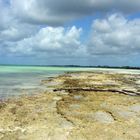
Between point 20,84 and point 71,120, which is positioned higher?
point 71,120

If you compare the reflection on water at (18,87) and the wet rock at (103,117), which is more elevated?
the wet rock at (103,117)

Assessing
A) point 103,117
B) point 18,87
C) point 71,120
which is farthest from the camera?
point 18,87

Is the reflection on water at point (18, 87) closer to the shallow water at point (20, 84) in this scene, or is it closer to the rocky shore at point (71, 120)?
the shallow water at point (20, 84)

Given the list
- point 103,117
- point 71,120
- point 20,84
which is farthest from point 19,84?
point 71,120

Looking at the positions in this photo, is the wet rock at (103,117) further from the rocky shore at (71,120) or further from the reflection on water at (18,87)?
the reflection on water at (18,87)

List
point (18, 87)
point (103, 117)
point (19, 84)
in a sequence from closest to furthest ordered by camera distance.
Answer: point (103, 117) → point (18, 87) → point (19, 84)

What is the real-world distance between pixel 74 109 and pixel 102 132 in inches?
183

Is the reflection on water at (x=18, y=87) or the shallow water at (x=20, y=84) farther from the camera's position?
the shallow water at (x=20, y=84)

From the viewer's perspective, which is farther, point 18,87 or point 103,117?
point 18,87

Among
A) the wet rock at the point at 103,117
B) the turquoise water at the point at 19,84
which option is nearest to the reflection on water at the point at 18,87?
the turquoise water at the point at 19,84

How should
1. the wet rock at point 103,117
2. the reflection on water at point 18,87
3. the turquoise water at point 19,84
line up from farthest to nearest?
the turquoise water at point 19,84, the reflection on water at point 18,87, the wet rock at point 103,117

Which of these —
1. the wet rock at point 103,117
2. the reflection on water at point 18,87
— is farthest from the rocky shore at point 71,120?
the reflection on water at point 18,87

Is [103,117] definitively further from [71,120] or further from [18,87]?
[18,87]

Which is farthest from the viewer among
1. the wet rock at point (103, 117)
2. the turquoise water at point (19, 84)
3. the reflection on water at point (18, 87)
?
the turquoise water at point (19, 84)
